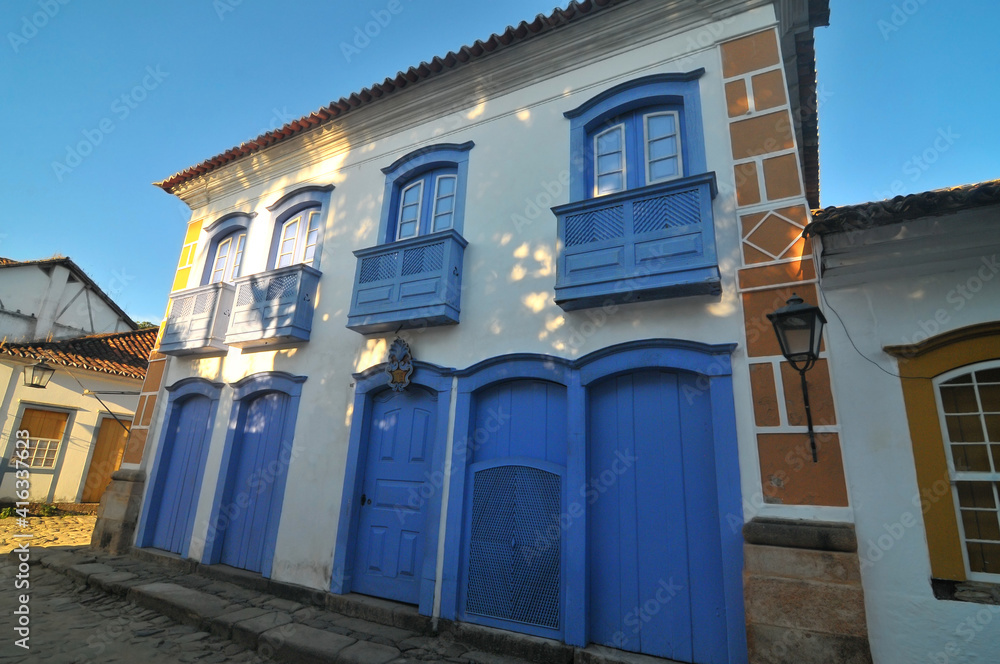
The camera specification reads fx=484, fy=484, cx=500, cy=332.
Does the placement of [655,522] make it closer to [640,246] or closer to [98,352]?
[640,246]

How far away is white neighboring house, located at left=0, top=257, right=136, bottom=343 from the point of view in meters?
15.0

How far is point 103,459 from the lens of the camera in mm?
13898

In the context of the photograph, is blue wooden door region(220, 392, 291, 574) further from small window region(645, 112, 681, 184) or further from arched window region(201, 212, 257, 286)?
small window region(645, 112, 681, 184)

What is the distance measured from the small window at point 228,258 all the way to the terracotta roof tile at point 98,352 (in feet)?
20.9

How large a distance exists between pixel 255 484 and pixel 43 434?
10.1m

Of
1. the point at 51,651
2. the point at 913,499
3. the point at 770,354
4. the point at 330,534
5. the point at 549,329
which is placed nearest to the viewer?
the point at 913,499

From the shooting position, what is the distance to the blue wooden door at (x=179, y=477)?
7.90 meters

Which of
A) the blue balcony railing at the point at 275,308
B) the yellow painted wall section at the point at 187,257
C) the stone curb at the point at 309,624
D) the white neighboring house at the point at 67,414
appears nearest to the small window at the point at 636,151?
the blue balcony railing at the point at 275,308

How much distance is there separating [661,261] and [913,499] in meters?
2.79

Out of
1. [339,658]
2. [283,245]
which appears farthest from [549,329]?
[283,245]

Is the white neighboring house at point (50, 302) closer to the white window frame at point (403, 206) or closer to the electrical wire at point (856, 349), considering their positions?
the white window frame at point (403, 206)

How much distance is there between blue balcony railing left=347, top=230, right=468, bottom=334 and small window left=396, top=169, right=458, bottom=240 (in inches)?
23.8

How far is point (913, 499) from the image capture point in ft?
12.4

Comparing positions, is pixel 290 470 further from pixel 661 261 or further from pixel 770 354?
pixel 770 354
